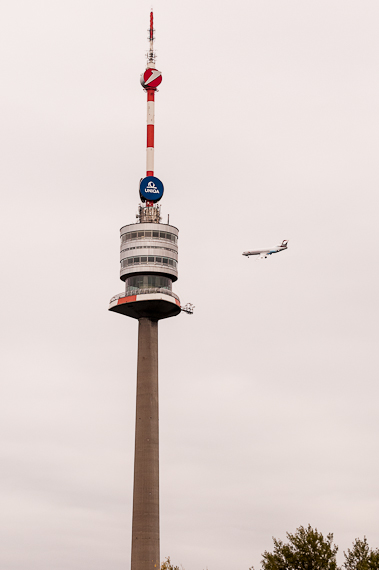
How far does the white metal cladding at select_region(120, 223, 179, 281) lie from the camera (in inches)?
6309

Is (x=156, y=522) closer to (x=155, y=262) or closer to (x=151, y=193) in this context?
(x=155, y=262)

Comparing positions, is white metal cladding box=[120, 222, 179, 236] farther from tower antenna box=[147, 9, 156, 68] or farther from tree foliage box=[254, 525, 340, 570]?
tree foliage box=[254, 525, 340, 570]

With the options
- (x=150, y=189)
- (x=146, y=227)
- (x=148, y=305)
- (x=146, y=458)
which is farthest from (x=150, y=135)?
(x=146, y=458)

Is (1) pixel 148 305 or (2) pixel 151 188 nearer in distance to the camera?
(1) pixel 148 305

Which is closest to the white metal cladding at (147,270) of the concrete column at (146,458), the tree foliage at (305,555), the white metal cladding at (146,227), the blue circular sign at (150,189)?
the white metal cladding at (146,227)

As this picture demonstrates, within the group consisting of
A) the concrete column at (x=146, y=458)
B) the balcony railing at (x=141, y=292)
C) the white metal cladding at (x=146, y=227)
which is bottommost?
the concrete column at (x=146, y=458)

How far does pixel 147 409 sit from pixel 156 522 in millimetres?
18710

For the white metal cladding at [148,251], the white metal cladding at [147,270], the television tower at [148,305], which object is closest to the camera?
the television tower at [148,305]

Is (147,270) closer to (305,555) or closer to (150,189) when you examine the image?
(150,189)

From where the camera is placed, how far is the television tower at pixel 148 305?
148 metres

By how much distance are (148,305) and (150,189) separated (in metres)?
22.3

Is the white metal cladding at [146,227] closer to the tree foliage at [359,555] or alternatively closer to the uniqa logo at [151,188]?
the uniqa logo at [151,188]

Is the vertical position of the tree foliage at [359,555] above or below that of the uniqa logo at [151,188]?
below

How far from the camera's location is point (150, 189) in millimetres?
163875
